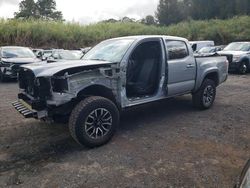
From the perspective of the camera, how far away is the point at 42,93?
467 cm

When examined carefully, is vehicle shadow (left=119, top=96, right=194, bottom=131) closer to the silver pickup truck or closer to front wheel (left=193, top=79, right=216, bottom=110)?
front wheel (left=193, top=79, right=216, bottom=110)

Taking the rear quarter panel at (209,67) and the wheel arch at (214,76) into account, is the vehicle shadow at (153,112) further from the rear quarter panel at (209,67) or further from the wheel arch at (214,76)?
the wheel arch at (214,76)

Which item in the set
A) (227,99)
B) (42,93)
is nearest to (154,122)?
(42,93)

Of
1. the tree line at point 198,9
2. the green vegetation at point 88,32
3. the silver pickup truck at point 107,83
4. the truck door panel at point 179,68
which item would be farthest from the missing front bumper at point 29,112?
the tree line at point 198,9

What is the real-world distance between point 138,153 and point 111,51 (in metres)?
2.14

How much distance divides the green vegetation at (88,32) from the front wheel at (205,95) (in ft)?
64.3

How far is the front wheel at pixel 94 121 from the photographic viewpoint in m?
4.61

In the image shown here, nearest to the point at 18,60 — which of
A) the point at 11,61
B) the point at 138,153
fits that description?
the point at 11,61

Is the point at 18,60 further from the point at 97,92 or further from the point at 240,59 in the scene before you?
the point at 240,59

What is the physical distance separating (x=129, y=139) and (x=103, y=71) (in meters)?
1.27

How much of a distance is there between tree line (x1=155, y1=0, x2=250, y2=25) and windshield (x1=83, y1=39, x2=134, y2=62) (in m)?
43.0

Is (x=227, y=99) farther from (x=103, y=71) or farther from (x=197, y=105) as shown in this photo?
(x=103, y=71)

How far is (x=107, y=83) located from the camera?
5.04 metres

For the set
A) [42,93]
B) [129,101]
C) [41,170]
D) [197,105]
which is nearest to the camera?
[41,170]
